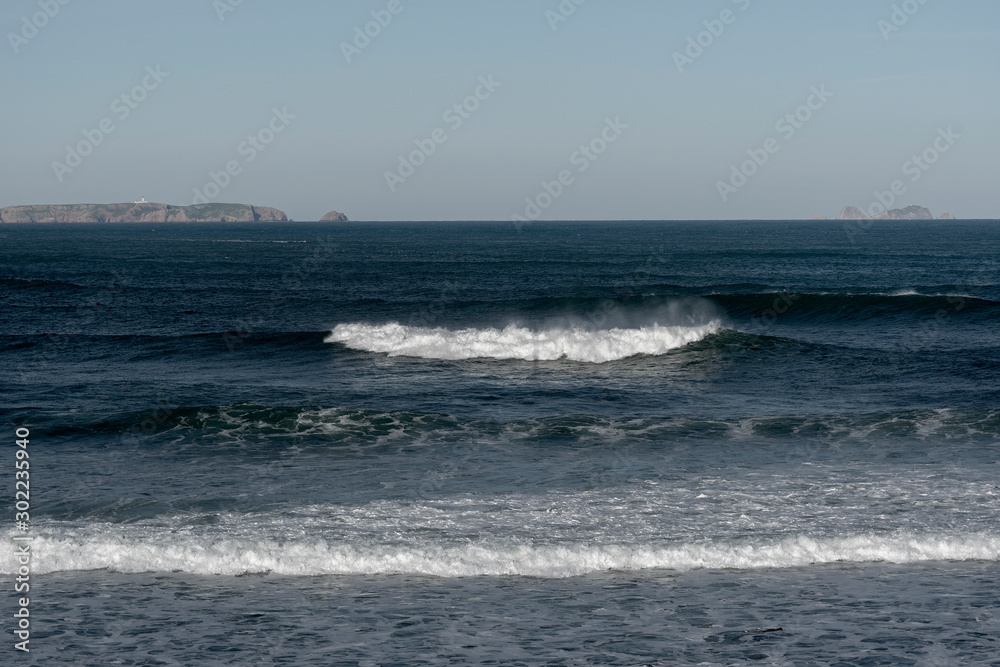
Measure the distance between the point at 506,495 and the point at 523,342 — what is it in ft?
51.1

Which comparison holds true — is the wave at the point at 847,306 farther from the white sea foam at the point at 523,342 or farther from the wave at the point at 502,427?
the wave at the point at 502,427

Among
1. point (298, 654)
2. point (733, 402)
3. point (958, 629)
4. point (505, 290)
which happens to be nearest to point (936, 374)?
point (733, 402)

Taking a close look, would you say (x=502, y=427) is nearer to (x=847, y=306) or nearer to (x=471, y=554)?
(x=471, y=554)

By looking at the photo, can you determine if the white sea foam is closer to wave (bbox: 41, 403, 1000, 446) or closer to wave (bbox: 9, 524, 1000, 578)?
wave (bbox: 41, 403, 1000, 446)

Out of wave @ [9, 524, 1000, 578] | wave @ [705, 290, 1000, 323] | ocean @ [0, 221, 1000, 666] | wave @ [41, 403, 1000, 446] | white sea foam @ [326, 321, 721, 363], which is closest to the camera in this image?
ocean @ [0, 221, 1000, 666]

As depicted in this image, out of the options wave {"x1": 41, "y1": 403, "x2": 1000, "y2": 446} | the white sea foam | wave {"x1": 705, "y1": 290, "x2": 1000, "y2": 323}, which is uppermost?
wave {"x1": 705, "y1": 290, "x2": 1000, "y2": 323}

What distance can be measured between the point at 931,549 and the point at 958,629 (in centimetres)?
228

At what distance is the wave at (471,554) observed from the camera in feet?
32.1

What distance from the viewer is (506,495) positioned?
12.5 metres

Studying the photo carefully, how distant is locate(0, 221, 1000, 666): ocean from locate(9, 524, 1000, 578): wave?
0.12 ft

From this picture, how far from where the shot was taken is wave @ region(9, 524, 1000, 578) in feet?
32.1

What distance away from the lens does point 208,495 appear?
12578 millimetres

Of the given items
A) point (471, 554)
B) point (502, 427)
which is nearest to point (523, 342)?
point (502, 427)

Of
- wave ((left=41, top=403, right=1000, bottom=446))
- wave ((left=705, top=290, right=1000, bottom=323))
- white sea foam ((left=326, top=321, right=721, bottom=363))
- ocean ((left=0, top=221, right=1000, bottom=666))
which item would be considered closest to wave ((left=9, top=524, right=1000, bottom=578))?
ocean ((left=0, top=221, right=1000, bottom=666))
